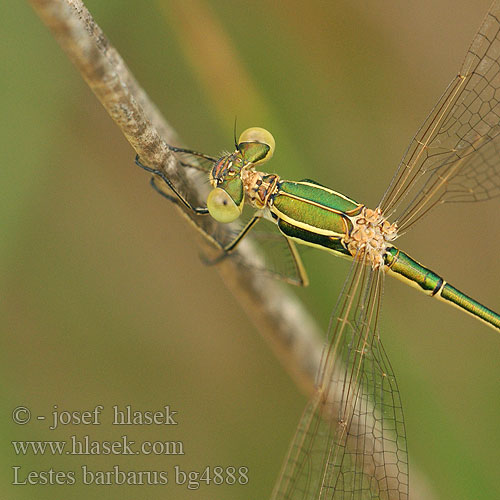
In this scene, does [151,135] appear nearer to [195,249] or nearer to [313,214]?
[313,214]

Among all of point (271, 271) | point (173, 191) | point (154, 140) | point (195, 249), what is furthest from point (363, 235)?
point (195, 249)

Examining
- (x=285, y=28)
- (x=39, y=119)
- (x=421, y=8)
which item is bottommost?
(x=39, y=119)

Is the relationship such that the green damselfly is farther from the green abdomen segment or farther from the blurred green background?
the blurred green background

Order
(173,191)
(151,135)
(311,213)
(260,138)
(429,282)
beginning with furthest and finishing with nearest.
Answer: (429,282) < (260,138) < (311,213) < (173,191) < (151,135)

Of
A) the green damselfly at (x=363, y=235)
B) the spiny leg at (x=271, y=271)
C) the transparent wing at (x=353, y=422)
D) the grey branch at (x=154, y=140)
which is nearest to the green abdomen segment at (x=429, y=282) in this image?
the green damselfly at (x=363, y=235)

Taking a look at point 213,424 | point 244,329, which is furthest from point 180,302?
point 213,424

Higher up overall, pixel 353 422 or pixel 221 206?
pixel 221 206

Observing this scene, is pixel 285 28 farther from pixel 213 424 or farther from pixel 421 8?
pixel 213 424
